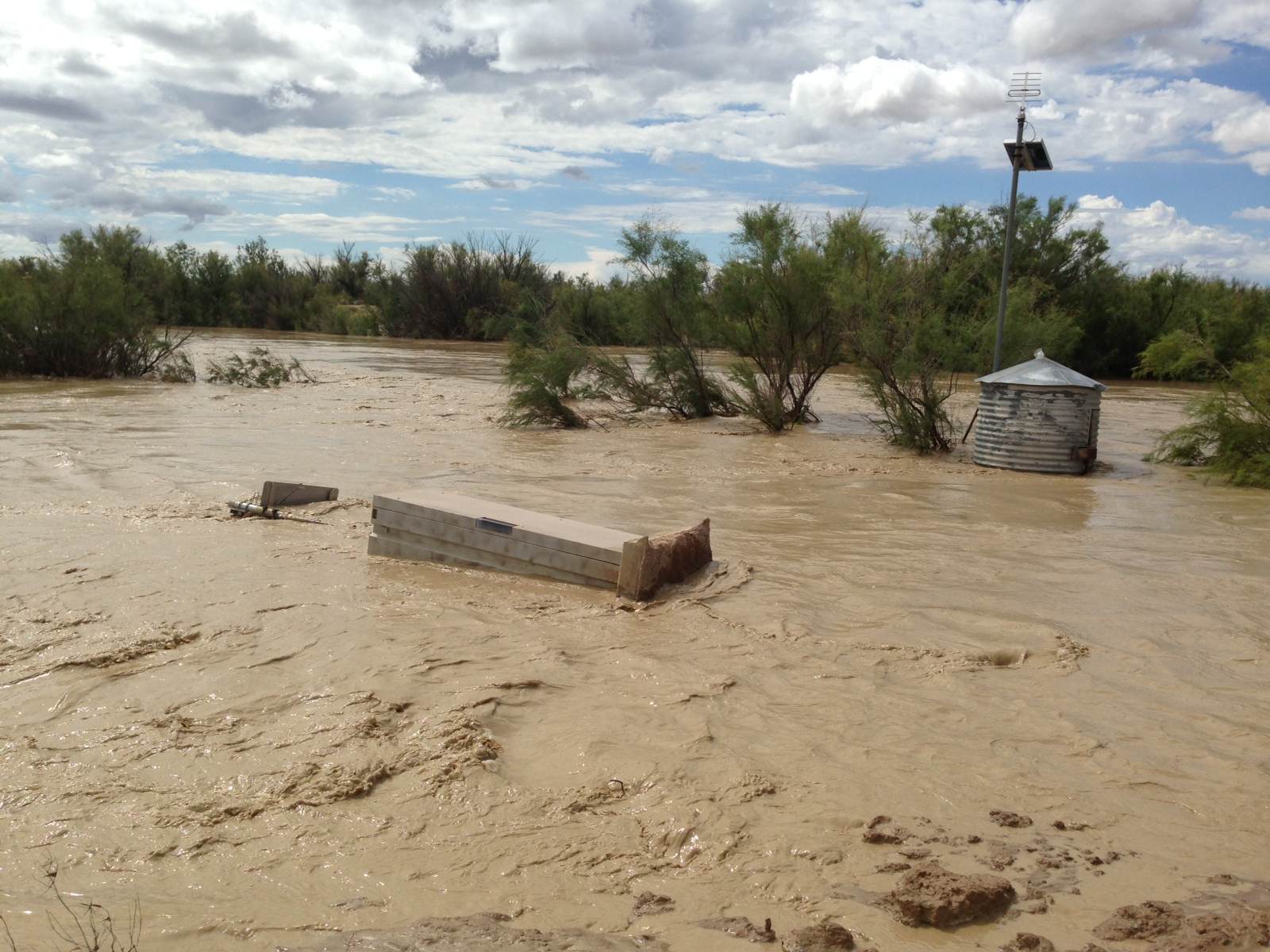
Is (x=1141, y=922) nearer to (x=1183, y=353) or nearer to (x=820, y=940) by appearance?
(x=820, y=940)

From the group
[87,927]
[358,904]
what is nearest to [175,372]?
[87,927]

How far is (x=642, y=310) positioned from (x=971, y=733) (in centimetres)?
1541

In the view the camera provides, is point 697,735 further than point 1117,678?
No

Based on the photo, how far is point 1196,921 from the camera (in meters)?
3.22

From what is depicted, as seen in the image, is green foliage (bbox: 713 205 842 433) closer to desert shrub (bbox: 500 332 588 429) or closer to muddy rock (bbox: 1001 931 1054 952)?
desert shrub (bbox: 500 332 588 429)

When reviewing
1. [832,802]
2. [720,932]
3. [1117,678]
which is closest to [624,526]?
[1117,678]

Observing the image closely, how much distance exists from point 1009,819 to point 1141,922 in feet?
2.30

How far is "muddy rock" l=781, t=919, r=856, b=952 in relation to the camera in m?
3.09

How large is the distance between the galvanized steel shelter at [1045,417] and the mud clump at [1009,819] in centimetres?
1045

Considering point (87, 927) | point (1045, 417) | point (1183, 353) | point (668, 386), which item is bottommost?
point (87, 927)

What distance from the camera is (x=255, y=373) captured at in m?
24.8

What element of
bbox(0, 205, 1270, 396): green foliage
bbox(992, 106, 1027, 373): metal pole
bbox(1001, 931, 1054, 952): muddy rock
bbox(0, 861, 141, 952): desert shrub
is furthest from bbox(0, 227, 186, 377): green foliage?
bbox(1001, 931, 1054, 952): muddy rock

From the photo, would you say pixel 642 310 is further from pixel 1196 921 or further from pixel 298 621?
pixel 1196 921

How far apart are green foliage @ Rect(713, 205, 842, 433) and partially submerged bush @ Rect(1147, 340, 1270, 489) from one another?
17.5 feet
